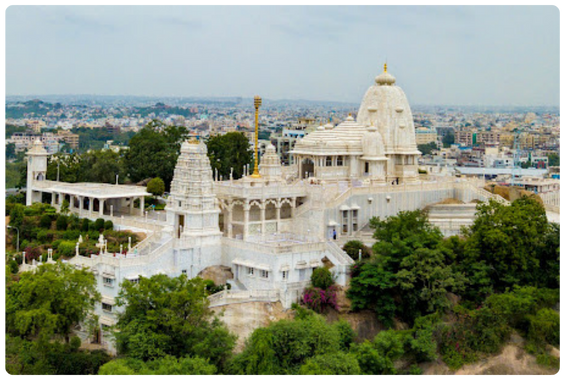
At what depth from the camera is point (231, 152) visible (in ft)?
196

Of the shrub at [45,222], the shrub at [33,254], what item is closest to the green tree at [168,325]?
the shrub at [33,254]

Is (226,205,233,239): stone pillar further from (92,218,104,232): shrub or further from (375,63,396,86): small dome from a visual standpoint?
(375,63,396,86): small dome

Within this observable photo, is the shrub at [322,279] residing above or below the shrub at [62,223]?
below

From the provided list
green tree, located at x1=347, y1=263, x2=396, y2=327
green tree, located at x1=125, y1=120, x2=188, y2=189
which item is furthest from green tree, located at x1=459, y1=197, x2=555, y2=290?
green tree, located at x1=125, y1=120, x2=188, y2=189

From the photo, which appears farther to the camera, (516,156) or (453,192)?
(516,156)

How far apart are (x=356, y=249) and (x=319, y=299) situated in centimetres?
424

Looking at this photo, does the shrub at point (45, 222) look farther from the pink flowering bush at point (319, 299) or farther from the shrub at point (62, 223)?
the pink flowering bush at point (319, 299)

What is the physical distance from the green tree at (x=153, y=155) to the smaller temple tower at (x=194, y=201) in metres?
15.3

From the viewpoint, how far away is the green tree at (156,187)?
51219 millimetres

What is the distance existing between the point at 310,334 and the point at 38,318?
985 cm

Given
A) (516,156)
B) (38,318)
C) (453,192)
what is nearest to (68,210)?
(38,318)

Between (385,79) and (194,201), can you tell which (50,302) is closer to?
(194,201)

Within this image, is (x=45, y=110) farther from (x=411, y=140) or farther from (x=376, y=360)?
(x=376, y=360)

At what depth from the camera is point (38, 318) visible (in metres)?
32.2
